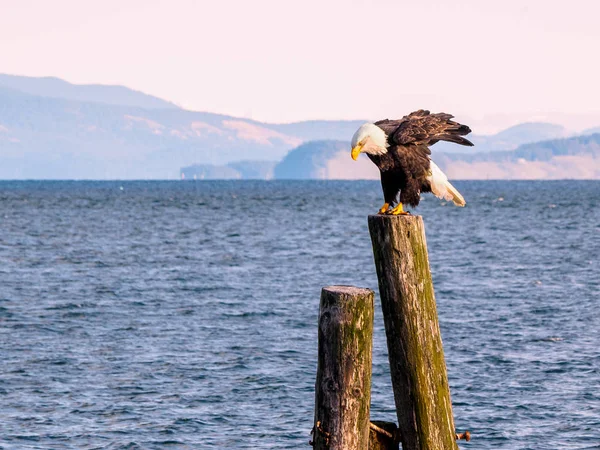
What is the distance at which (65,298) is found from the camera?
1341 inches

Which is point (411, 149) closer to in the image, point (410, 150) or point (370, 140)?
point (410, 150)

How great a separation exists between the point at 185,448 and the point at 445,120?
8017 millimetres

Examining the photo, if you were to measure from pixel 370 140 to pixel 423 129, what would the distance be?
73cm

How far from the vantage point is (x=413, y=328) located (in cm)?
902

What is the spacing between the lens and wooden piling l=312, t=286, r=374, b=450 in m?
8.97

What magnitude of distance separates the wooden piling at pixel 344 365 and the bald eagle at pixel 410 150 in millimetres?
1724

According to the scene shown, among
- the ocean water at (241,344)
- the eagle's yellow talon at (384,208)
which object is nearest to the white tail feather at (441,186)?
the eagle's yellow talon at (384,208)

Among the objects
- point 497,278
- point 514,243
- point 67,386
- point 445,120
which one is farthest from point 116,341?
point 514,243

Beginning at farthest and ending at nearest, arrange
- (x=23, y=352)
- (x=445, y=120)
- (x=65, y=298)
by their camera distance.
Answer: (x=65, y=298)
(x=23, y=352)
(x=445, y=120)

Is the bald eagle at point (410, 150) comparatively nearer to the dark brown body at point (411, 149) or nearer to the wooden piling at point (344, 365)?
the dark brown body at point (411, 149)

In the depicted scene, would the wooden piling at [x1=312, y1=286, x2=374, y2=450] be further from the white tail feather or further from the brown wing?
the white tail feather

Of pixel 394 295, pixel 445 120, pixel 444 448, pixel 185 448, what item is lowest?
pixel 185 448

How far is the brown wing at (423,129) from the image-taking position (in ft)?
35.2

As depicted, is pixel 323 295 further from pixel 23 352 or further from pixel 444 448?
pixel 23 352
